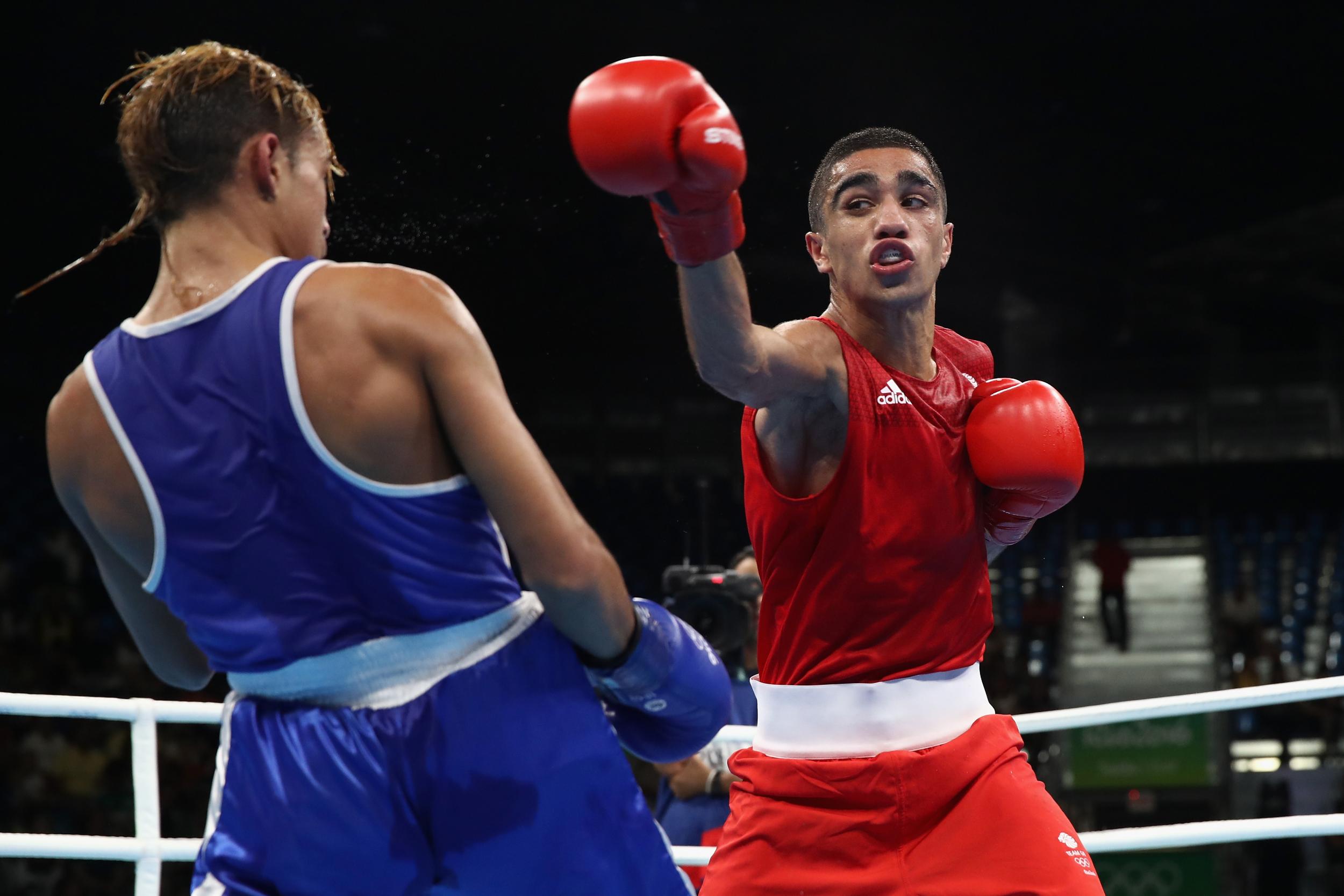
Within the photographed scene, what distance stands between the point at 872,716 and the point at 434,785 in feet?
3.15

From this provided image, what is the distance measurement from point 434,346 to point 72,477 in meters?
0.46

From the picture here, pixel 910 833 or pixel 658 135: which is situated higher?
pixel 658 135

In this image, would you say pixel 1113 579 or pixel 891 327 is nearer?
pixel 891 327

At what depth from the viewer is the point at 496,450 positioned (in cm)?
135

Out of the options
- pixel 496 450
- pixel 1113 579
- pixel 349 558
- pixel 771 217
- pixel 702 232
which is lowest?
pixel 1113 579

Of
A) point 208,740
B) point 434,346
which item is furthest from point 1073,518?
point 434,346

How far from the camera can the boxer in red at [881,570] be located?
2.04 meters

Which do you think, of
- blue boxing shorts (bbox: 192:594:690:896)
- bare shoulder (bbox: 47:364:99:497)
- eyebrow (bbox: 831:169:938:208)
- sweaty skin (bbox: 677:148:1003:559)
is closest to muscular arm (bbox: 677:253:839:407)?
sweaty skin (bbox: 677:148:1003:559)

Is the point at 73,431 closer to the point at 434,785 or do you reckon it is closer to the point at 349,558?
the point at 349,558

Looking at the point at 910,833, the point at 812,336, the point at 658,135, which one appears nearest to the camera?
the point at 658,135

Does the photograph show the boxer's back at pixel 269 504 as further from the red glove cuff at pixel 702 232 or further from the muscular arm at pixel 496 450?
the red glove cuff at pixel 702 232

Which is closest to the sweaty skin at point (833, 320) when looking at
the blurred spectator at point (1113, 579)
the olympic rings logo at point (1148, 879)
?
the olympic rings logo at point (1148, 879)

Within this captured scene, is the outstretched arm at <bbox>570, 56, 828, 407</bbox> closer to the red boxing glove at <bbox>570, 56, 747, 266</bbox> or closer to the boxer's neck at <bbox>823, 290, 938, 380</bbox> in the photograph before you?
the red boxing glove at <bbox>570, 56, 747, 266</bbox>

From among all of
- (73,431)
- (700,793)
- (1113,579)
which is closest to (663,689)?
(73,431)
